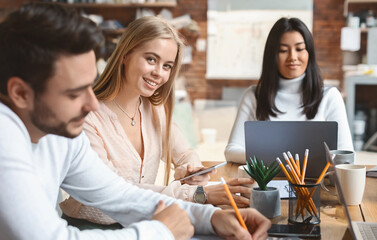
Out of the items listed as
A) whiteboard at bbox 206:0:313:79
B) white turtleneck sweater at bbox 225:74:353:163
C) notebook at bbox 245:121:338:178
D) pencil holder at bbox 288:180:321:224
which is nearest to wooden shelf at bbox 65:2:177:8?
whiteboard at bbox 206:0:313:79

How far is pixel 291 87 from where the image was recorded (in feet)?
8.07

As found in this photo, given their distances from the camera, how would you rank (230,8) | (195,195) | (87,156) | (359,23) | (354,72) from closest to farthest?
(87,156) < (195,195) < (354,72) < (359,23) < (230,8)

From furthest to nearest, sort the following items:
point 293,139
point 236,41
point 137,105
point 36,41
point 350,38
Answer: point 236,41, point 350,38, point 137,105, point 293,139, point 36,41

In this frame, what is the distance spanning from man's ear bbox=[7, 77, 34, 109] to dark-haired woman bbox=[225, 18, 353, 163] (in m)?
1.47

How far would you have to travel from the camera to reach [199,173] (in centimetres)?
152

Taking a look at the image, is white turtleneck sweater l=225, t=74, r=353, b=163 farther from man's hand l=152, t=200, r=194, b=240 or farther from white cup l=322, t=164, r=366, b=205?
man's hand l=152, t=200, r=194, b=240

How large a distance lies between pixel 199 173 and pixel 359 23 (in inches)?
181

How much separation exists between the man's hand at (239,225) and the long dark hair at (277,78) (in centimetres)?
129

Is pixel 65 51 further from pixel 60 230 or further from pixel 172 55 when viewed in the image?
pixel 172 55

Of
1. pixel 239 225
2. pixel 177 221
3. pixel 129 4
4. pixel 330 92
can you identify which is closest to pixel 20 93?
pixel 177 221

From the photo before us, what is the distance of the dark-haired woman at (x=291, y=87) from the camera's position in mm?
2389

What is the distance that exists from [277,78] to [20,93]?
65.9 inches

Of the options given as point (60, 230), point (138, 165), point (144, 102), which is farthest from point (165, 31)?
point (60, 230)

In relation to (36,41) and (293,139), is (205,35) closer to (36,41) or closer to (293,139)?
(293,139)
